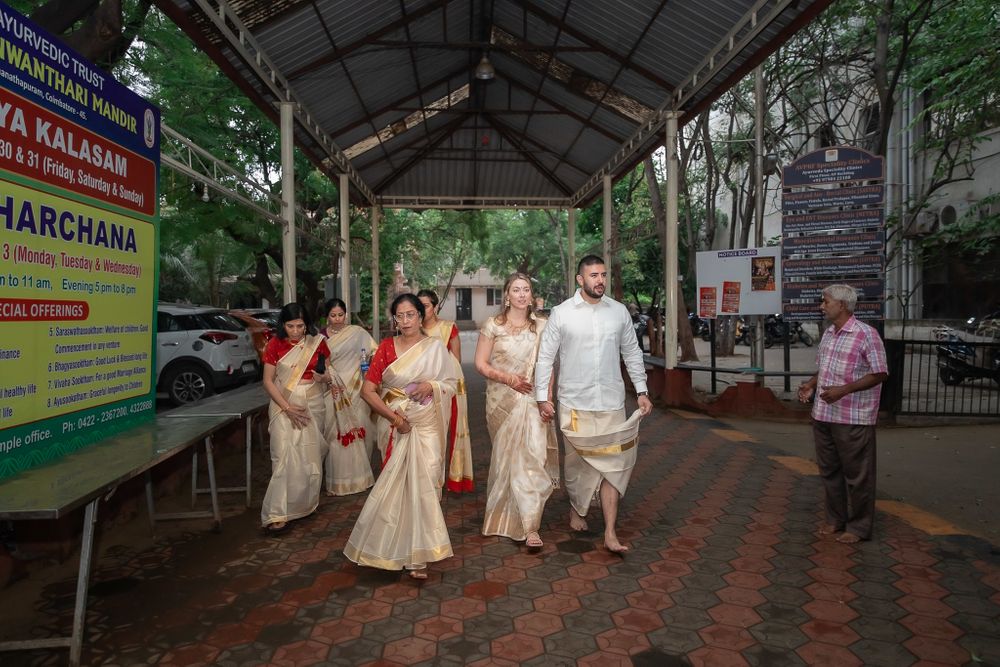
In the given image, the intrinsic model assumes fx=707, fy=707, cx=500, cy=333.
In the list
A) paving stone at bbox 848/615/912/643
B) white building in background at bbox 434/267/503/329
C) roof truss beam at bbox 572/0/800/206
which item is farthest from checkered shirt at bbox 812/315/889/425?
white building in background at bbox 434/267/503/329

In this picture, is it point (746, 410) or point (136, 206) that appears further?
point (746, 410)

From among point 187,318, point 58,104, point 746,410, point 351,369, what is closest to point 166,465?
point 351,369

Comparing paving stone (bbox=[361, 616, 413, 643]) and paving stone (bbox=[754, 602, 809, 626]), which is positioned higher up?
paving stone (bbox=[754, 602, 809, 626])

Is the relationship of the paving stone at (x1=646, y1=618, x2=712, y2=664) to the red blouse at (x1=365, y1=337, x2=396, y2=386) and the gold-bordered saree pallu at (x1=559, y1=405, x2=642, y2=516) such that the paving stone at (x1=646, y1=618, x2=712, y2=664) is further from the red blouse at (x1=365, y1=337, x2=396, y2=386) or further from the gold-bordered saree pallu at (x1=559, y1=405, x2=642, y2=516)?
the red blouse at (x1=365, y1=337, x2=396, y2=386)

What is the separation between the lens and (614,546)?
427 centimetres

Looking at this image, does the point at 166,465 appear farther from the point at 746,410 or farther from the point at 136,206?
the point at 746,410

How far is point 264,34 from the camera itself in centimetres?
778

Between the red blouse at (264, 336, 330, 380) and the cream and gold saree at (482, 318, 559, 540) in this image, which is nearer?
the cream and gold saree at (482, 318, 559, 540)

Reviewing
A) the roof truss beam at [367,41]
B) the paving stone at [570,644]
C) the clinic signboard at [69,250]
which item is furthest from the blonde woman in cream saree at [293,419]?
the roof truss beam at [367,41]

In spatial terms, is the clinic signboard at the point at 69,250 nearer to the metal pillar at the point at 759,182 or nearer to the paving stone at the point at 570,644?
the paving stone at the point at 570,644

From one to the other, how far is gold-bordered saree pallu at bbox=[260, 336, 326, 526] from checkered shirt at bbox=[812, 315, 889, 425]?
3482 mm

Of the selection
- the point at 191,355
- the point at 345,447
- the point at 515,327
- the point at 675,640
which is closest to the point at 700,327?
the point at 191,355

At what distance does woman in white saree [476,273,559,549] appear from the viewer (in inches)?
177

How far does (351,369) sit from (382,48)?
538 cm
